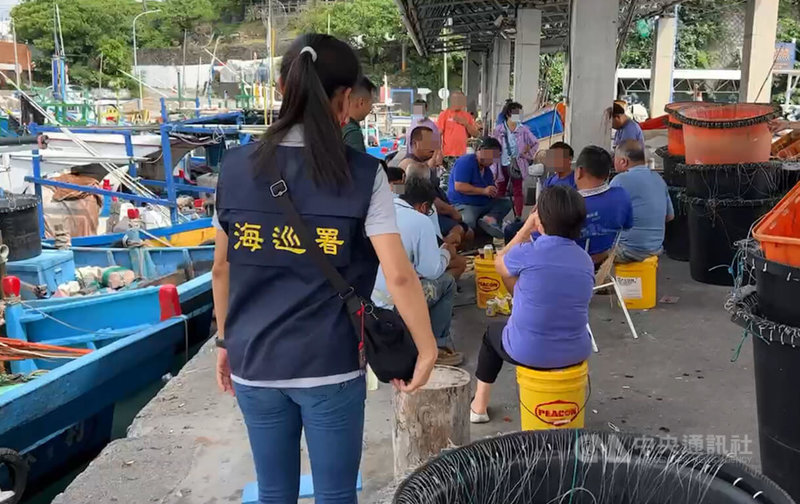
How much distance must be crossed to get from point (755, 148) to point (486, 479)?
15.6ft

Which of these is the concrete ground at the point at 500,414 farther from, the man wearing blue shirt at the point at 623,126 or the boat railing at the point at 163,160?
the boat railing at the point at 163,160

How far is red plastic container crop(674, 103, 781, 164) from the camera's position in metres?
5.73

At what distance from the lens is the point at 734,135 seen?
5766 mm

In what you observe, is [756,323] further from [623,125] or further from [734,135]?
[623,125]

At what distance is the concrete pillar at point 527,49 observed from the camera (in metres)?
13.9

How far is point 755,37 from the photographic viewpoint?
13602mm

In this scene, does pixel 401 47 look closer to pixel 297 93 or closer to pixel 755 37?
pixel 755 37

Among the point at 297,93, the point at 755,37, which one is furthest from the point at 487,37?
the point at 297,93

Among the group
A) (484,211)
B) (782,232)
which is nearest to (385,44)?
(484,211)

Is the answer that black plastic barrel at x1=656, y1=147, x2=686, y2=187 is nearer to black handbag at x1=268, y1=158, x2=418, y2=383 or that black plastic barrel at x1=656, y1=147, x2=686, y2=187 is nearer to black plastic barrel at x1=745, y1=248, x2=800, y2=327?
black plastic barrel at x1=745, y1=248, x2=800, y2=327

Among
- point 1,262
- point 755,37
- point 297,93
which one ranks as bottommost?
point 1,262

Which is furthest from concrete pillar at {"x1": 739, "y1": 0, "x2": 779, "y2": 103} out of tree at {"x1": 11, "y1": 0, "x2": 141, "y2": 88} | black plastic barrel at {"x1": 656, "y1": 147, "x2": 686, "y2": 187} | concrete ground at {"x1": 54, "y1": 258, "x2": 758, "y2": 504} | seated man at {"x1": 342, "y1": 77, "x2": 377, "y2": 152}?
tree at {"x1": 11, "y1": 0, "x2": 141, "y2": 88}

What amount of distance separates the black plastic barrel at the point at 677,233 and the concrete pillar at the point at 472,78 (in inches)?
829

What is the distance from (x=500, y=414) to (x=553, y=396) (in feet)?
2.73
